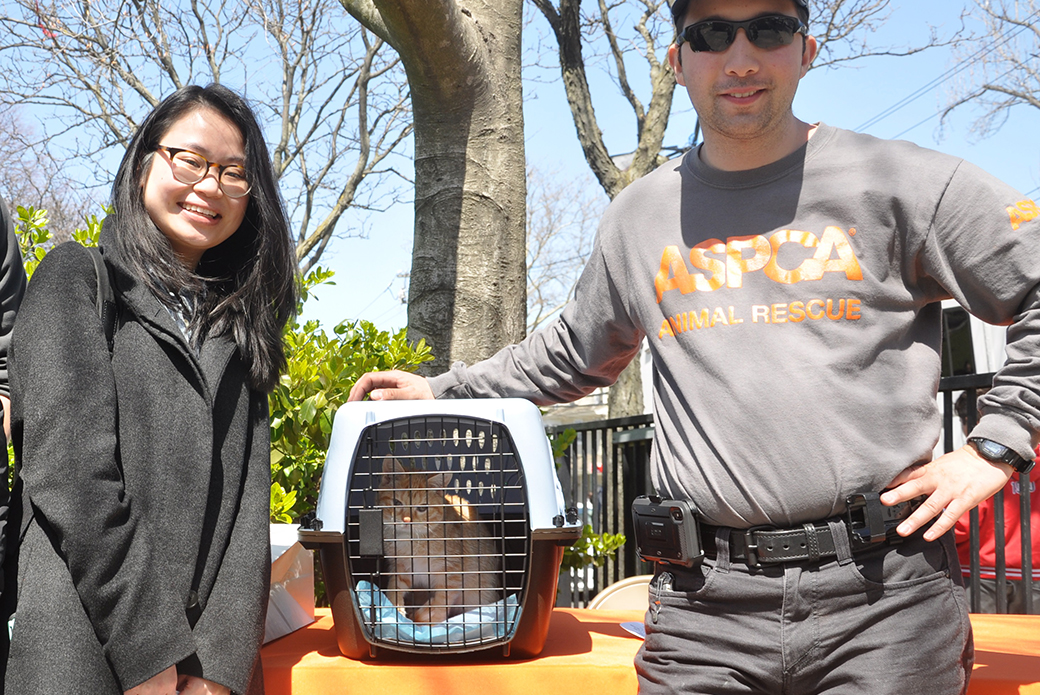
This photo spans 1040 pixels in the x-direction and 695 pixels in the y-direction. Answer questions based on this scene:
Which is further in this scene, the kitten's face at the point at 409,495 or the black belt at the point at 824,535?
the kitten's face at the point at 409,495

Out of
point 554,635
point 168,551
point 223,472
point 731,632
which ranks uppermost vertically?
point 223,472

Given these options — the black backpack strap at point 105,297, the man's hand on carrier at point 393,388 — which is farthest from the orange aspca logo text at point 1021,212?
the black backpack strap at point 105,297

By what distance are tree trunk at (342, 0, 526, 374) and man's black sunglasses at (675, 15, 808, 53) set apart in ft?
7.19

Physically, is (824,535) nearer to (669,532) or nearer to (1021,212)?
(669,532)

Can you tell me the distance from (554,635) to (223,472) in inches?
42.0

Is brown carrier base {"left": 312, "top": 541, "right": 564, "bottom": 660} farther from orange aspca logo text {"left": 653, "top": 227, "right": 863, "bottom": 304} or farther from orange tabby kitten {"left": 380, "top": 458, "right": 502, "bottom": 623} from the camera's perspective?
orange aspca logo text {"left": 653, "top": 227, "right": 863, "bottom": 304}

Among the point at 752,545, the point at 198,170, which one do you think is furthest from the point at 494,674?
the point at 198,170

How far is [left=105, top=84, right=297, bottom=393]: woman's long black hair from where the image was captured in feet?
6.61

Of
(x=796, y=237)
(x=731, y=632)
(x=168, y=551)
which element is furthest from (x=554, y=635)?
(x=796, y=237)

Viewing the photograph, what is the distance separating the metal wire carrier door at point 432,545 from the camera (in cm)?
212

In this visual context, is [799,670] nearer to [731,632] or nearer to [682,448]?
[731,632]

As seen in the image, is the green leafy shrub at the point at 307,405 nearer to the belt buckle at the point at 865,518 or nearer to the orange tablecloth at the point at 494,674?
the orange tablecloth at the point at 494,674

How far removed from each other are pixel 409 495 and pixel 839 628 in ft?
3.46

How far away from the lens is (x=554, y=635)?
246 cm
